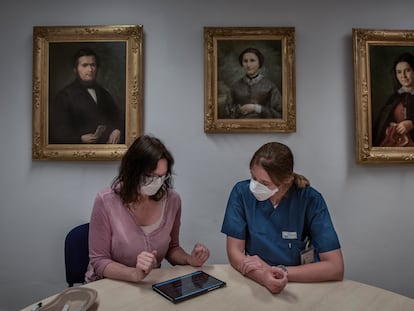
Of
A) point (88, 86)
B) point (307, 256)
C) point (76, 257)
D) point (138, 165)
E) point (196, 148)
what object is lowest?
point (76, 257)

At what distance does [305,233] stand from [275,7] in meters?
1.68

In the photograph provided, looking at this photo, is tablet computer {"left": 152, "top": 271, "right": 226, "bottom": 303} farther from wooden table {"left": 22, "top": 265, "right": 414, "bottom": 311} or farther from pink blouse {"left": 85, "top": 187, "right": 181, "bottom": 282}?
pink blouse {"left": 85, "top": 187, "right": 181, "bottom": 282}

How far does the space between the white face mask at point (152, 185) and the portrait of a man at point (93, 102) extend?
78cm

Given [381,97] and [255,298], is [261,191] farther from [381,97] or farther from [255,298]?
[381,97]

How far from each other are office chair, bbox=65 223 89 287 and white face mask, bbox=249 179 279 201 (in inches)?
47.2

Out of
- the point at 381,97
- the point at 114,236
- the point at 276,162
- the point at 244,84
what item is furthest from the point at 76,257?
the point at 381,97

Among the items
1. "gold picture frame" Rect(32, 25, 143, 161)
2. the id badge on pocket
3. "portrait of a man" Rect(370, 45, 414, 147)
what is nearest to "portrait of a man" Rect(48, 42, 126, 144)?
"gold picture frame" Rect(32, 25, 143, 161)

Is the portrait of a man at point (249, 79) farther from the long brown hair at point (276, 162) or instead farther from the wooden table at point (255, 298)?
the wooden table at point (255, 298)

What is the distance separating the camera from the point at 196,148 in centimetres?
223

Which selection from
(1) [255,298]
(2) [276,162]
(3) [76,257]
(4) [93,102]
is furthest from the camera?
(4) [93,102]

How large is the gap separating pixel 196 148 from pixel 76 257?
3.62 ft

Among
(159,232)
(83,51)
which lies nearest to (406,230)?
(159,232)

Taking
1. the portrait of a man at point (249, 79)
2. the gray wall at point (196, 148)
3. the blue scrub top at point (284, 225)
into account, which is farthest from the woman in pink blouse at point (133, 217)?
the portrait of a man at point (249, 79)

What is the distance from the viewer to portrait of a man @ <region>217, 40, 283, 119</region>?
2199mm
